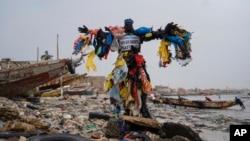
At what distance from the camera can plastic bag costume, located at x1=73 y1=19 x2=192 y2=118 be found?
604 cm

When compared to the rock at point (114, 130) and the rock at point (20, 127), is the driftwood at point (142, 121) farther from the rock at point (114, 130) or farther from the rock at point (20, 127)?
the rock at point (20, 127)

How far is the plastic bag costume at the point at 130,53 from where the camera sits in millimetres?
6043

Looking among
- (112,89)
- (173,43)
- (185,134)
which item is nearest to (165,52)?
Result: (173,43)

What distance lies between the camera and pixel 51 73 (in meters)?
11.7

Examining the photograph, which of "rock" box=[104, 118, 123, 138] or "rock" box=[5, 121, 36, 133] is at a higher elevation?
"rock" box=[5, 121, 36, 133]

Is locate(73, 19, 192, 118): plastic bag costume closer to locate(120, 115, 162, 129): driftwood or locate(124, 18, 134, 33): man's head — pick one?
locate(124, 18, 134, 33): man's head

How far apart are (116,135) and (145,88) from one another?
119cm

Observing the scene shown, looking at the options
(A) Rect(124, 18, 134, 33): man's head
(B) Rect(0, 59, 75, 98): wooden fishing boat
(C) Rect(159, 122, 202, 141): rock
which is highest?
(A) Rect(124, 18, 134, 33): man's head

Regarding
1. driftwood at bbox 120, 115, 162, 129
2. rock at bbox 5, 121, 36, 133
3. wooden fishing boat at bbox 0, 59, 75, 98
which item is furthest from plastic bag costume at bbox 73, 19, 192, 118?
wooden fishing boat at bbox 0, 59, 75, 98

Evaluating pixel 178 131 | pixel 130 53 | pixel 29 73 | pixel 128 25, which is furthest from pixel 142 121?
pixel 29 73

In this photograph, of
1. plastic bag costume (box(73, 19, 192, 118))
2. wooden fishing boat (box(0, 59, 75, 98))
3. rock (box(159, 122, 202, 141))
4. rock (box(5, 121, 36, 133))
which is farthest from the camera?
wooden fishing boat (box(0, 59, 75, 98))

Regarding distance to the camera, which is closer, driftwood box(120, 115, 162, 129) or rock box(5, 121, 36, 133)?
rock box(5, 121, 36, 133)

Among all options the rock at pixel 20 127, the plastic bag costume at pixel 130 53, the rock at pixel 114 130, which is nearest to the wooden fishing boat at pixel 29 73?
the plastic bag costume at pixel 130 53

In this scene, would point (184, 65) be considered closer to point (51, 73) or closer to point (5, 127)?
point (5, 127)
